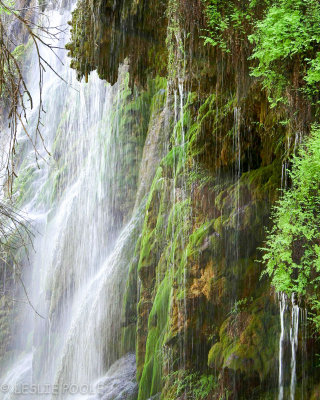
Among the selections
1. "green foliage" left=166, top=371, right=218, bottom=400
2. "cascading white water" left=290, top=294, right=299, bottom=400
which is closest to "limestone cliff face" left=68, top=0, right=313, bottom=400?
"green foliage" left=166, top=371, right=218, bottom=400

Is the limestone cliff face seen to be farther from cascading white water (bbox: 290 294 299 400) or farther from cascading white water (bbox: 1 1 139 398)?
cascading white water (bbox: 1 1 139 398)

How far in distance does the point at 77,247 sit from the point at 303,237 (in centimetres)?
927

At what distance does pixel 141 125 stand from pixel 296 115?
319 inches

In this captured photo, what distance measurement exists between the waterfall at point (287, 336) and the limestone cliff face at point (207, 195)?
177mm

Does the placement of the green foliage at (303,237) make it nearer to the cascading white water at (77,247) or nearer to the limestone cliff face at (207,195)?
the limestone cliff face at (207,195)

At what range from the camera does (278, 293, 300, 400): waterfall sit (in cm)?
509

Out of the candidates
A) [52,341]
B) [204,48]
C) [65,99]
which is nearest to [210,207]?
[204,48]

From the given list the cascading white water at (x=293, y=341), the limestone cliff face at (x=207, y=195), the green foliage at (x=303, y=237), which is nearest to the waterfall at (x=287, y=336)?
the cascading white water at (x=293, y=341)

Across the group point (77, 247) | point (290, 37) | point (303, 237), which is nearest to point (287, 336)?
point (303, 237)

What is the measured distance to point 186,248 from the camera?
7555 mm

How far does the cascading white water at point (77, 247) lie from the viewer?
10617 mm

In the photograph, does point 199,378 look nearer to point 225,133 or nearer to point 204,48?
point 225,133

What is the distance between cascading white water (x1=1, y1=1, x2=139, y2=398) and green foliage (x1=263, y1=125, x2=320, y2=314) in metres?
6.53

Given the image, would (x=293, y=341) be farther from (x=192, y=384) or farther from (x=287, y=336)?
(x=192, y=384)
